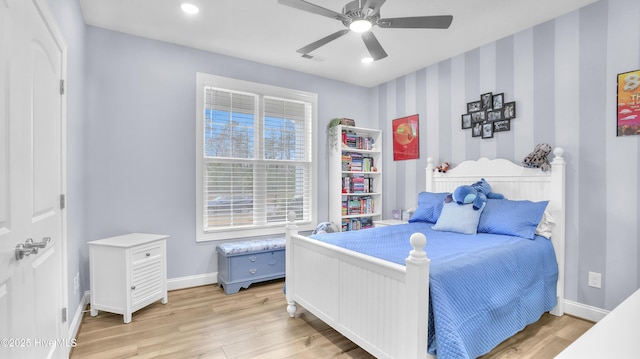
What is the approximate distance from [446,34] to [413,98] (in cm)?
113

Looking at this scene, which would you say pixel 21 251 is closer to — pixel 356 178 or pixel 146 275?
pixel 146 275

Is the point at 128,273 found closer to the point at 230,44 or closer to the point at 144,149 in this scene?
the point at 144,149

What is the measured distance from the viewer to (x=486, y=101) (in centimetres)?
329

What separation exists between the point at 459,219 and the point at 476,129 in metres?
1.16

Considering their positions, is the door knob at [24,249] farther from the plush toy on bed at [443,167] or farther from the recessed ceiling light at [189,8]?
the plush toy on bed at [443,167]

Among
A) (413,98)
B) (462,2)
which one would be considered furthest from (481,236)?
(413,98)

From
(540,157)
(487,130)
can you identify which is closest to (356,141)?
(487,130)

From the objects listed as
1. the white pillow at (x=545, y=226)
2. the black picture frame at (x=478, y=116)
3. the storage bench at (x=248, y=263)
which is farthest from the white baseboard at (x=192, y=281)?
the black picture frame at (x=478, y=116)

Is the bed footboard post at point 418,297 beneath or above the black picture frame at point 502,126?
beneath

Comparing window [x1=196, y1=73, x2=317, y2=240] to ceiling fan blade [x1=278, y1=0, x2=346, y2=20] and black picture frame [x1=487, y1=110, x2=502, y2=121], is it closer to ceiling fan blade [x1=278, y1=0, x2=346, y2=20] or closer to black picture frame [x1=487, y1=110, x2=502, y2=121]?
ceiling fan blade [x1=278, y1=0, x2=346, y2=20]

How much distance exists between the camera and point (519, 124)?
304 centimetres

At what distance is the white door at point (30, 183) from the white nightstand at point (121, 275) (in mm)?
615

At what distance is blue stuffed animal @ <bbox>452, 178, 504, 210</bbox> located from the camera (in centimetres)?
288

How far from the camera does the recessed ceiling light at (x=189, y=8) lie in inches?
100
